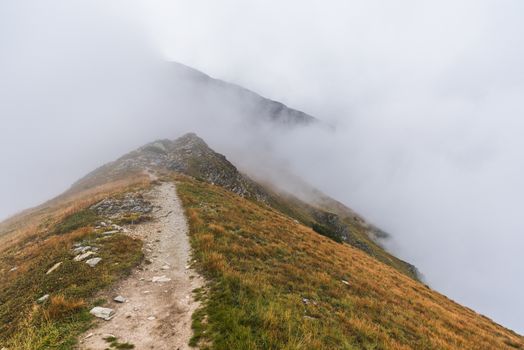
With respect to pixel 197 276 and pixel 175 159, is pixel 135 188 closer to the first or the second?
pixel 197 276

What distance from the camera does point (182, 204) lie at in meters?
31.2

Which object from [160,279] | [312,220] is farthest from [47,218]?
[312,220]

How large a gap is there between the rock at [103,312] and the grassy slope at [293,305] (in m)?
3.34

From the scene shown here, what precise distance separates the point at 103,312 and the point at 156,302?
6.44 ft

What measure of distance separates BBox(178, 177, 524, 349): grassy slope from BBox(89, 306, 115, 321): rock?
3342 millimetres

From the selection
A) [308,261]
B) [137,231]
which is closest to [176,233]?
[137,231]

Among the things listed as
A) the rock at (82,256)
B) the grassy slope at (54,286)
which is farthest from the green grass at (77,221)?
the rock at (82,256)

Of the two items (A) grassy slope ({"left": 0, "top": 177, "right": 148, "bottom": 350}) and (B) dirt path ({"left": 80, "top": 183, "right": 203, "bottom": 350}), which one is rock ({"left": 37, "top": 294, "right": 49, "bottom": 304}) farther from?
(B) dirt path ({"left": 80, "top": 183, "right": 203, "bottom": 350})

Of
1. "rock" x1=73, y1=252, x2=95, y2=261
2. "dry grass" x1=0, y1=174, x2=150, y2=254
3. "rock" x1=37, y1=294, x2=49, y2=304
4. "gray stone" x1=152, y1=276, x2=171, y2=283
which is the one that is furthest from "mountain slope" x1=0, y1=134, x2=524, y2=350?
"gray stone" x1=152, y1=276, x2=171, y2=283

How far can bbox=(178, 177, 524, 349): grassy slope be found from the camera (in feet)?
33.0

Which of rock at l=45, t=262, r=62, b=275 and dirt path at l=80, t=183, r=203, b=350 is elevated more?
dirt path at l=80, t=183, r=203, b=350

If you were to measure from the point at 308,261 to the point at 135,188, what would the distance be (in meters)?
26.1

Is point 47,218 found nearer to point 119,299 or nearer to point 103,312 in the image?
point 119,299

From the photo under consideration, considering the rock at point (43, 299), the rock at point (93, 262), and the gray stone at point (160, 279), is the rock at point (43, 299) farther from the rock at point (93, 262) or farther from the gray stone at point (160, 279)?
the gray stone at point (160, 279)
